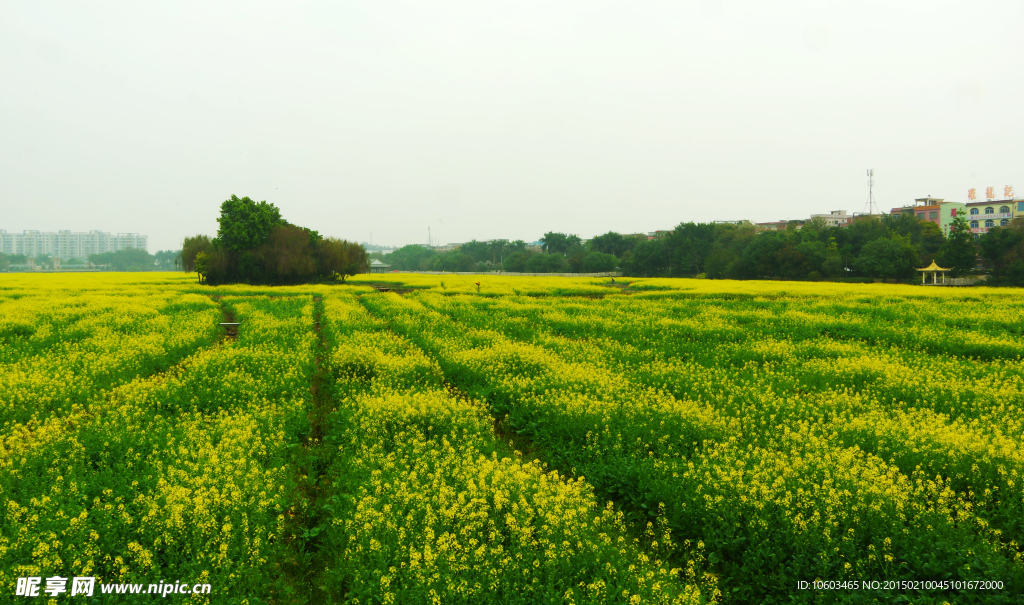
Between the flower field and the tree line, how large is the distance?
59.3 metres

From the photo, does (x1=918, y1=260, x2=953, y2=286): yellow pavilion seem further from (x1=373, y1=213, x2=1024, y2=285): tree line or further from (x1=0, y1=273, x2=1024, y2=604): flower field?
(x1=0, y1=273, x2=1024, y2=604): flower field

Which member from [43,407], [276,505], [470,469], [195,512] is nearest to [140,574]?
[195,512]

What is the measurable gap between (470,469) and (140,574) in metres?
3.18

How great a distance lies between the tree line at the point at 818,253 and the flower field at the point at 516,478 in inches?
2334

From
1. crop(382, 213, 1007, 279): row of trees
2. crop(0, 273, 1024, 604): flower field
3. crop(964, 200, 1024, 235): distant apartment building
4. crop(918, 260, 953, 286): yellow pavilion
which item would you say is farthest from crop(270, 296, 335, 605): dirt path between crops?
crop(964, 200, 1024, 235): distant apartment building

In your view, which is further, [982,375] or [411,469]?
[982,375]

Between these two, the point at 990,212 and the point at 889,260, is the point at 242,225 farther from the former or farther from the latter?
the point at 990,212

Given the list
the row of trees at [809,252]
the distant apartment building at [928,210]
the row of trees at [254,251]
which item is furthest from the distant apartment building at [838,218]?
the row of trees at [254,251]

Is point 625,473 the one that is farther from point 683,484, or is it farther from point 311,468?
point 311,468

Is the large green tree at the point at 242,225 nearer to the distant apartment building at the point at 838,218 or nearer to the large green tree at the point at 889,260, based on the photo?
the large green tree at the point at 889,260

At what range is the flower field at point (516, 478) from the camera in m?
4.34

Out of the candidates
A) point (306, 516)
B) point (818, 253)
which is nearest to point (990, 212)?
point (818, 253)

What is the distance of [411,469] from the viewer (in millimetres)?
6371

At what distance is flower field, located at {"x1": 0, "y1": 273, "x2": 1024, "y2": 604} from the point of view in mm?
4336
